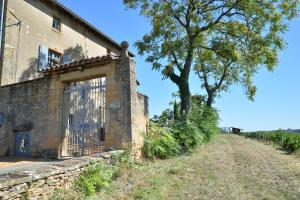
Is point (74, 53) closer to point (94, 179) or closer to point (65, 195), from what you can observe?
point (94, 179)

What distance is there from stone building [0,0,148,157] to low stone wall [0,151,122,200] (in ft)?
8.12

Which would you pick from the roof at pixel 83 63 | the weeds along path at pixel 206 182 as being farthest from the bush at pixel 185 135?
the roof at pixel 83 63

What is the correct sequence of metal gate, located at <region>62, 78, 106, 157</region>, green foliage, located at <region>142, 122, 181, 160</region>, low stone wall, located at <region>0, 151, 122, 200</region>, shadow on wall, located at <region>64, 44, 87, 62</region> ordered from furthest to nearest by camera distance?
shadow on wall, located at <region>64, 44, 87, 62</region>
metal gate, located at <region>62, 78, 106, 157</region>
green foliage, located at <region>142, 122, 181, 160</region>
low stone wall, located at <region>0, 151, 122, 200</region>

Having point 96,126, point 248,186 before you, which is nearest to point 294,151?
point 248,186

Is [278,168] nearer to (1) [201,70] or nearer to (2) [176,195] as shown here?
(2) [176,195]

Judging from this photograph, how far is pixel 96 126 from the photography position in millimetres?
9484

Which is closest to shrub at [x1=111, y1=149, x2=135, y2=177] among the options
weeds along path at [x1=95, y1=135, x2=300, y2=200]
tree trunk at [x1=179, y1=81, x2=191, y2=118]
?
weeds along path at [x1=95, y1=135, x2=300, y2=200]

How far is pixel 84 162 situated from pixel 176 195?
2.21 meters

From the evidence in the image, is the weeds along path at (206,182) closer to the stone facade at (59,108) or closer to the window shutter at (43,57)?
the stone facade at (59,108)

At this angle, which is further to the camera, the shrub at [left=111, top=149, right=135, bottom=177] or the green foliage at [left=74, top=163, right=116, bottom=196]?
the shrub at [left=111, top=149, right=135, bottom=177]

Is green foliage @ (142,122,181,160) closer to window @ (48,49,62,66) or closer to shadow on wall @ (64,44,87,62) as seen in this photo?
window @ (48,49,62,66)

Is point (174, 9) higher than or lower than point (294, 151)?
higher

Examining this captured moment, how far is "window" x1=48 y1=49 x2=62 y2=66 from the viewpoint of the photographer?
617 inches

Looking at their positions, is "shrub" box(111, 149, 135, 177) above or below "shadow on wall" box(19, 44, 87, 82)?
below
